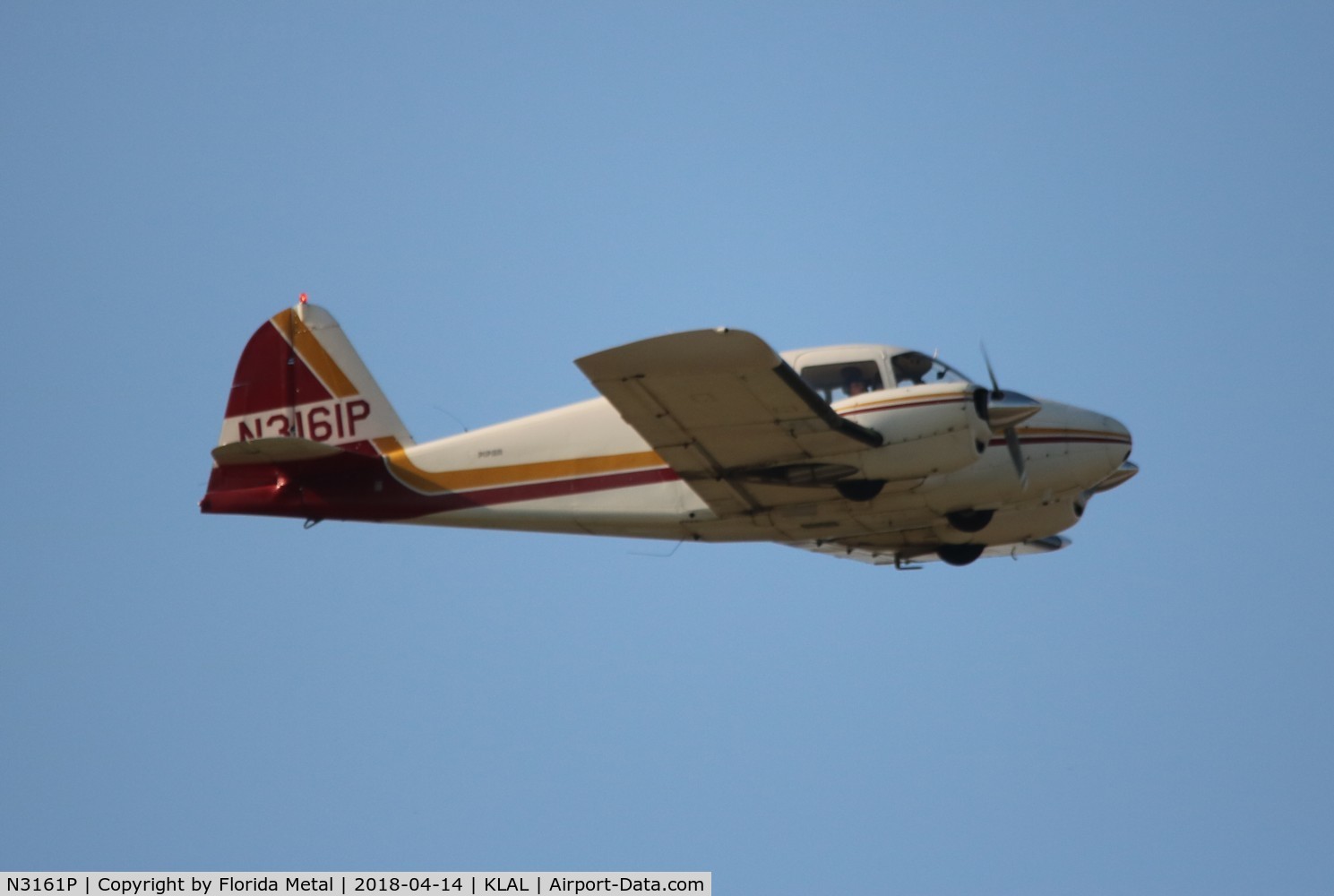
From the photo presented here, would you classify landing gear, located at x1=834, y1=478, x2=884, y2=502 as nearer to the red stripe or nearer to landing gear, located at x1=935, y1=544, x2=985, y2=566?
landing gear, located at x1=935, y1=544, x2=985, y2=566

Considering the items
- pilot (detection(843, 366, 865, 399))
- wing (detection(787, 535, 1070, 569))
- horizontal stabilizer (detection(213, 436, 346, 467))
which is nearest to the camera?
pilot (detection(843, 366, 865, 399))

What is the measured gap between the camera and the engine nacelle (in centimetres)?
1927

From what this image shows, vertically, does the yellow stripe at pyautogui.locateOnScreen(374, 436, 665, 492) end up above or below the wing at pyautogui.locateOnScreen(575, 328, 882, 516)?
above

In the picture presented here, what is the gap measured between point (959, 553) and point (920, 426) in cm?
504

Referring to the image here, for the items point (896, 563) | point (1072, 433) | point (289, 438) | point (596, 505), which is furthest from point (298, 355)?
point (1072, 433)

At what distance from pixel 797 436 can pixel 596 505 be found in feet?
11.2

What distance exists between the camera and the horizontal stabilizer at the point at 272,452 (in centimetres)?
2162

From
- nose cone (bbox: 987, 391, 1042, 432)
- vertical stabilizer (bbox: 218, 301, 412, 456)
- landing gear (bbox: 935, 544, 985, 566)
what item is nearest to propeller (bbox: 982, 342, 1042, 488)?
nose cone (bbox: 987, 391, 1042, 432)

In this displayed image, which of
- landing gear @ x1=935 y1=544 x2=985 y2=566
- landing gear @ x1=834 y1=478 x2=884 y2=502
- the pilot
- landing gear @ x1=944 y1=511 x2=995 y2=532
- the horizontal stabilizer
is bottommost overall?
landing gear @ x1=834 y1=478 x2=884 y2=502

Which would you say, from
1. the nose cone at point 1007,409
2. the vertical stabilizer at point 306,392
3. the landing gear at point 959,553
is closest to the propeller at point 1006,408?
the nose cone at point 1007,409

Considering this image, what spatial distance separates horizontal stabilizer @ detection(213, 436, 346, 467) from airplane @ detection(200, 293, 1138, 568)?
30mm

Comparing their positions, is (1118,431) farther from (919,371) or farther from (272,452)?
(272,452)

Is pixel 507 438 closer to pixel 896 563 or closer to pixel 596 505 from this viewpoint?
pixel 596 505

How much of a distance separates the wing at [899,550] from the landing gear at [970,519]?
1643 millimetres
